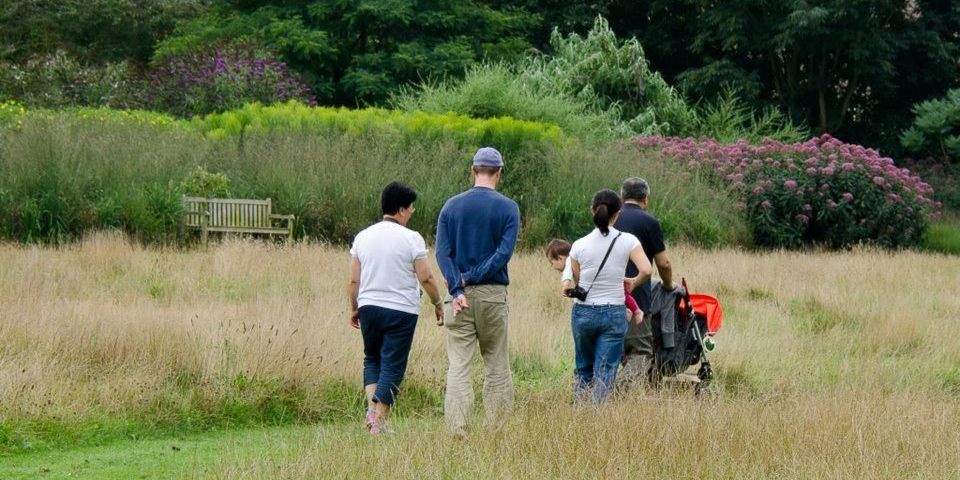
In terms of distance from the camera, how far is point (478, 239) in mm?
8414

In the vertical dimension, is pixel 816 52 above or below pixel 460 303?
above

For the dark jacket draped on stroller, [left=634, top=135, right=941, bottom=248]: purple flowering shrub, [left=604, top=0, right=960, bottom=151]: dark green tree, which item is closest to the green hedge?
[left=634, top=135, right=941, bottom=248]: purple flowering shrub

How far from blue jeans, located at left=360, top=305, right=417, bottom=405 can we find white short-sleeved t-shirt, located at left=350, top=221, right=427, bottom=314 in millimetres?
53

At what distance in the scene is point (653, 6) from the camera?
135 ft

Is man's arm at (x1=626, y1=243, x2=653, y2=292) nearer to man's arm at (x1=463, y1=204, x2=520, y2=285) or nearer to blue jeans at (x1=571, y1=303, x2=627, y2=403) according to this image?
blue jeans at (x1=571, y1=303, x2=627, y2=403)

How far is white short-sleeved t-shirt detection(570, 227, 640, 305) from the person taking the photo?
346 inches

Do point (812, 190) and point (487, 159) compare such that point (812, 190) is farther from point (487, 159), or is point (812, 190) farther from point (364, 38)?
point (487, 159)

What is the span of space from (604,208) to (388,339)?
5.31ft

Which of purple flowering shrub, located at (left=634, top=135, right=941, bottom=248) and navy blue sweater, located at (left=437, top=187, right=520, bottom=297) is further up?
navy blue sweater, located at (left=437, top=187, right=520, bottom=297)

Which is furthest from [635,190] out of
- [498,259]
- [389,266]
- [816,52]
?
[816,52]

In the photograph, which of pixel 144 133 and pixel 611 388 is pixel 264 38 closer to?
pixel 144 133

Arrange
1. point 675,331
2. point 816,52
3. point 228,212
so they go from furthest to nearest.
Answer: point 816,52, point 228,212, point 675,331

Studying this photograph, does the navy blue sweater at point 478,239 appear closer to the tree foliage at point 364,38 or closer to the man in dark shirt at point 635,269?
the man in dark shirt at point 635,269

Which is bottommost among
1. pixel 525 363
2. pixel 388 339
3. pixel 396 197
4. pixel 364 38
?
pixel 525 363
